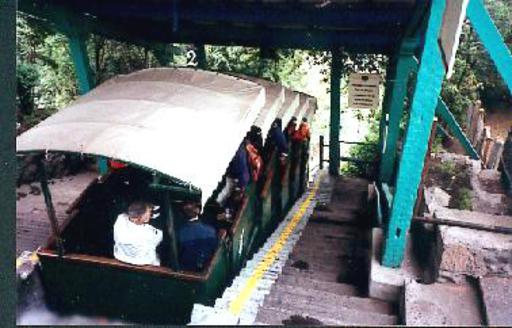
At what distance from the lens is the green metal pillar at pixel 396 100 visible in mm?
8180

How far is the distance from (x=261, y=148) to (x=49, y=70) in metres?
8.15

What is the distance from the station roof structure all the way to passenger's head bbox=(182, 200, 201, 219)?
356 cm

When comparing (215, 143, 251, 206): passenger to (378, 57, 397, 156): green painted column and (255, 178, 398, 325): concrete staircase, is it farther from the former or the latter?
(378, 57, 397, 156): green painted column

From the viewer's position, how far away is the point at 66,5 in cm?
794

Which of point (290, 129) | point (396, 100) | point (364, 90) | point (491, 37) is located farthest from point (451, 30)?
point (364, 90)

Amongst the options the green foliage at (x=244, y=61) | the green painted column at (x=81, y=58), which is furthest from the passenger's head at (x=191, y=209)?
the green foliage at (x=244, y=61)

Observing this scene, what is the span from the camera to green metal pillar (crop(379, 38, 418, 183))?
818 centimetres

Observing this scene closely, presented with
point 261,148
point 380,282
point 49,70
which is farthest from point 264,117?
point 49,70

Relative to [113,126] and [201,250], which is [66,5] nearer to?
[113,126]

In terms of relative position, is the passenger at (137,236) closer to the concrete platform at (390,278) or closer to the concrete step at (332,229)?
the concrete platform at (390,278)

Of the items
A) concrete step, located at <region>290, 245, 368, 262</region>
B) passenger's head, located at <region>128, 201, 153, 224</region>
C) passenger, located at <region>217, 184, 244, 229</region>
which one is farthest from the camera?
concrete step, located at <region>290, 245, 368, 262</region>

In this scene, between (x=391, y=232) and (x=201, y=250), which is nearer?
(x=201, y=250)

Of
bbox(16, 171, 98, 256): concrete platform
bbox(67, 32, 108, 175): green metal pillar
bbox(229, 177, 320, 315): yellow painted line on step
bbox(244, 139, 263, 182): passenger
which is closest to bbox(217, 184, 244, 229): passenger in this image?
bbox(244, 139, 263, 182): passenger

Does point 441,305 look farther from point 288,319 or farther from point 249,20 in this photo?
point 249,20
